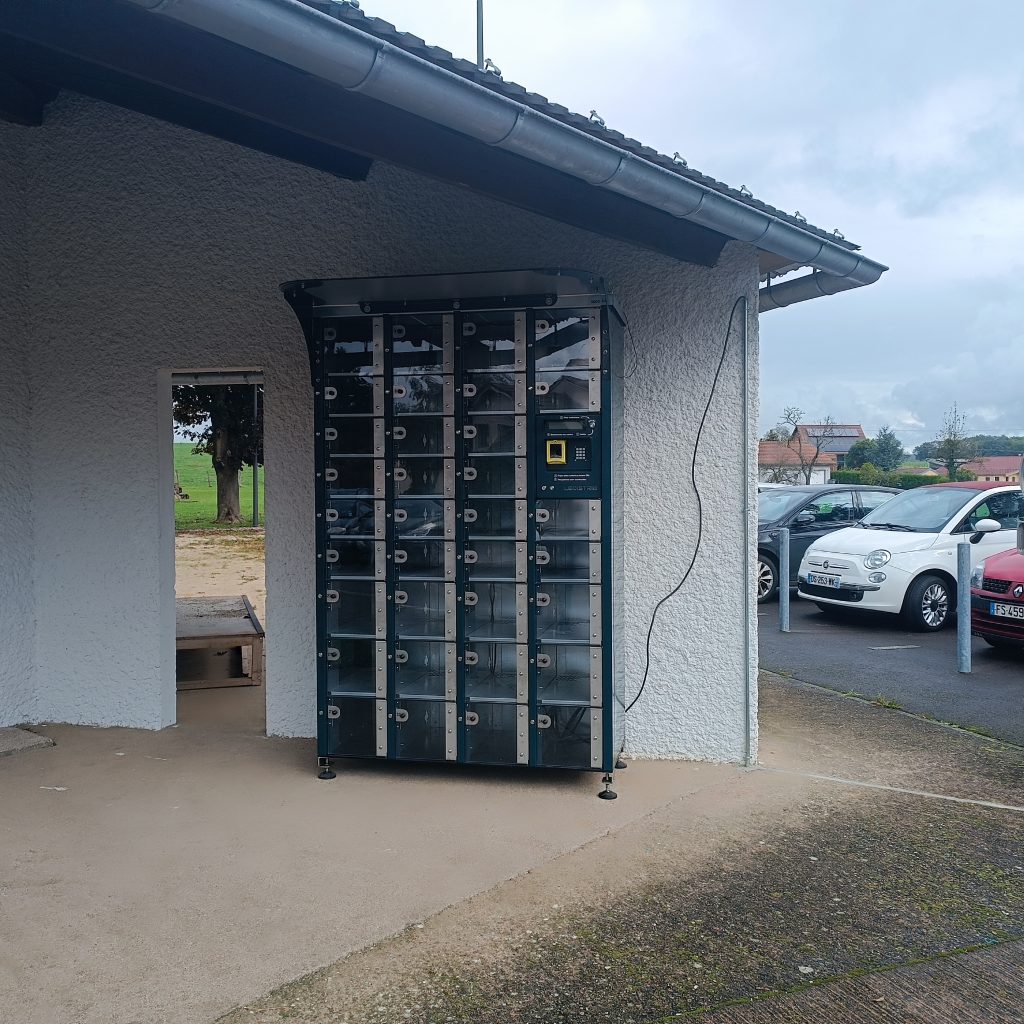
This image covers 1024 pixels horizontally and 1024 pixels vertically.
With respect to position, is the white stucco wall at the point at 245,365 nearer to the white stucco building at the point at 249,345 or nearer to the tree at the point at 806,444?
the white stucco building at the point at 249,345

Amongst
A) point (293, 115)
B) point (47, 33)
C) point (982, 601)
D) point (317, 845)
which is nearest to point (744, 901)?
point (317, 845)

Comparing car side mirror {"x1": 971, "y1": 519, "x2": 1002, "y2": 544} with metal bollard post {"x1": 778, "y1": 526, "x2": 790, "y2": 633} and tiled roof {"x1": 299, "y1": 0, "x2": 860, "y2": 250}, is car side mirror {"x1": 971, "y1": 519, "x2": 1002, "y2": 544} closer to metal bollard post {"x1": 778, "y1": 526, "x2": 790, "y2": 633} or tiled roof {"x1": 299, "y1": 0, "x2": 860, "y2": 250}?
metal bollard post {"x1": 778, "y1": 526, "x2": 790, "y2": 633}

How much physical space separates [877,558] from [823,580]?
2.20ft

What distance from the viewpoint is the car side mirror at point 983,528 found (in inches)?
366

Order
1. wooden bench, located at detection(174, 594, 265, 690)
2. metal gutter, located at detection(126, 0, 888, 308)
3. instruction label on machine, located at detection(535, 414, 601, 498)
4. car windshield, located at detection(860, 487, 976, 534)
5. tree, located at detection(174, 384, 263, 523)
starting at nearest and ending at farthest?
metal gutter, located at detection(126, 0, 888, 308)
instruction label on machine, located at detection(535, 414, 601, 498)
wooden bench, located at detection(174, 594, 265, 690)
car windshield, located at detection(860, 487, 976, 534)
tree, located at detection(174, 384, 263, 523)

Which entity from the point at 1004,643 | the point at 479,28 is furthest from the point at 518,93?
the point at 1004,643

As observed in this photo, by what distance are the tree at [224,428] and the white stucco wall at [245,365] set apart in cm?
1297

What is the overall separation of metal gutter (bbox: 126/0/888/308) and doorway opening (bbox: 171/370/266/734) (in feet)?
8.70

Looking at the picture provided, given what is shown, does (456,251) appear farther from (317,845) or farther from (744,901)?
(744,901)

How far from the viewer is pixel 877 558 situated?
32.4ft

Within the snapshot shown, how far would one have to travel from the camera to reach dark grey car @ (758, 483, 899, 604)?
11.5 metres

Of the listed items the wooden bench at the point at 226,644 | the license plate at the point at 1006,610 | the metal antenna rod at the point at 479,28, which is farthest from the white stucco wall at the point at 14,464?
the license plate at the point at 1006,610

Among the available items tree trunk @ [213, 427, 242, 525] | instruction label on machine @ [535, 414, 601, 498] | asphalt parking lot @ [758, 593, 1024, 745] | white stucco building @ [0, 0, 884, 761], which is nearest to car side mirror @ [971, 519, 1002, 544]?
asphalt parking lot @ [758, 593, 1024, 745]

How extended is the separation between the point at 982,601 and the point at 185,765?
691cm
